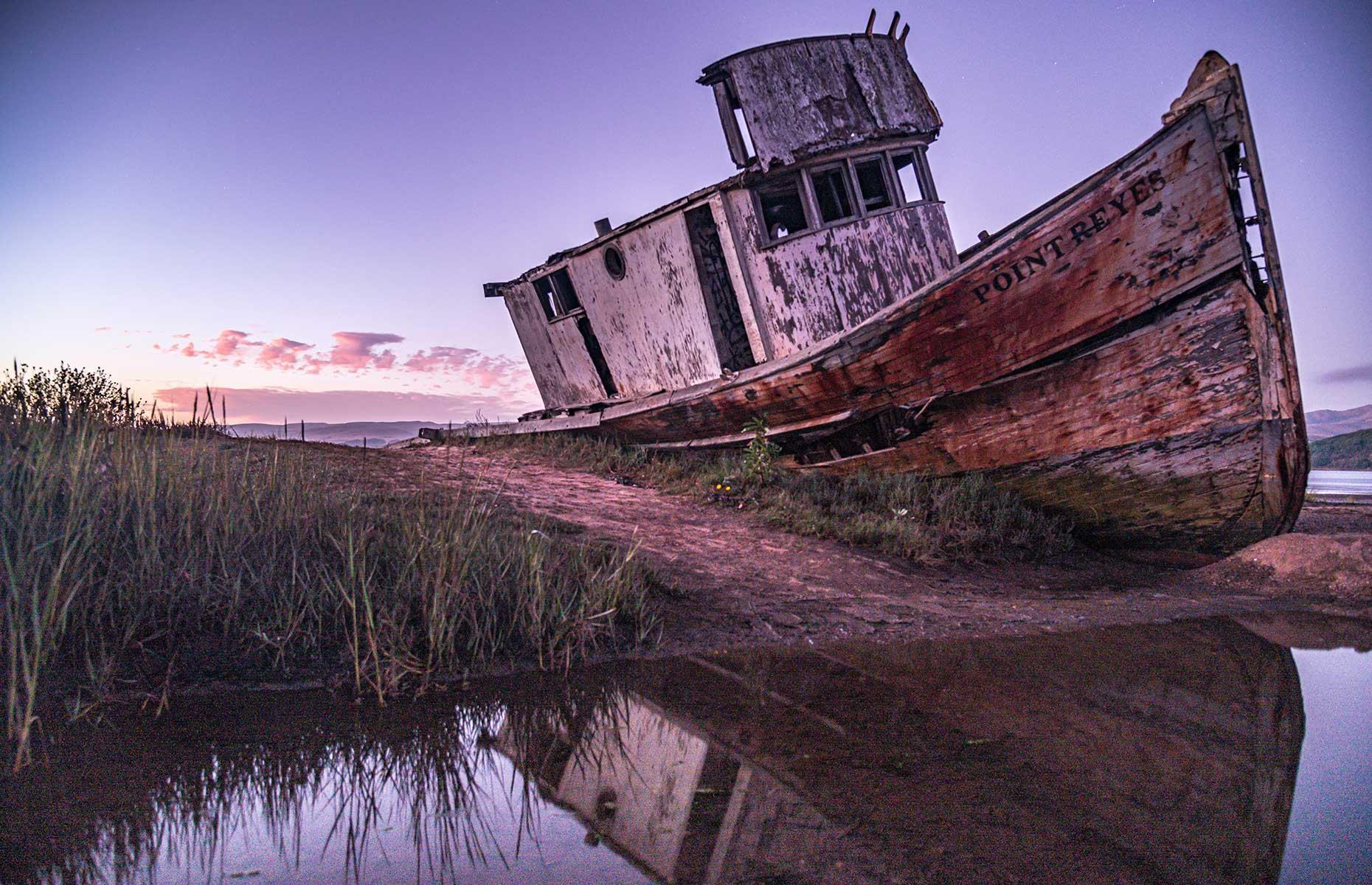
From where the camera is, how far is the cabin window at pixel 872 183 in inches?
322

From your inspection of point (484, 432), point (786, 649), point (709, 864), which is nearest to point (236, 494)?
point (786, 649)

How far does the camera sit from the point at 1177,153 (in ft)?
17.9

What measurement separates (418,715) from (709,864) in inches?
52.2

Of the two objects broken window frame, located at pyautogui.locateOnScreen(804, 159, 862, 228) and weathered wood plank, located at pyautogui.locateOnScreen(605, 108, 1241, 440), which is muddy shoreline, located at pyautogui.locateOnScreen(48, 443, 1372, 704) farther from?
broken window frame, located at pyautogui.locateOnScreen(804, 159, 862, 228)

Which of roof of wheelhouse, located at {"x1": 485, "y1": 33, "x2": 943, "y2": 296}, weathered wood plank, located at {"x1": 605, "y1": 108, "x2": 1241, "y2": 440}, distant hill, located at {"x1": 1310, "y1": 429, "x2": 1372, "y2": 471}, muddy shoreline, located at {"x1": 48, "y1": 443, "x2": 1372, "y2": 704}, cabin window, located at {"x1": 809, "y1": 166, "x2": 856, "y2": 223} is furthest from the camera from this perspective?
distant hill, located at {"x1": 1310, "y1": 429, "x2": 1372, "y2": 471}

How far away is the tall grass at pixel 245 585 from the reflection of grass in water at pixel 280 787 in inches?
10.9

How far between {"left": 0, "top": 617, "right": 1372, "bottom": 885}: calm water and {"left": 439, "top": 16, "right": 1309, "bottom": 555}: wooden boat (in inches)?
127

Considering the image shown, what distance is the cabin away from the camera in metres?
7.67

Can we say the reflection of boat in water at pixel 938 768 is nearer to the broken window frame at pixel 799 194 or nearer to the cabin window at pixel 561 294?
the broken window frame at pixel 799 194

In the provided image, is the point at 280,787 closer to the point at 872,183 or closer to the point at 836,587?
the point at 836,587

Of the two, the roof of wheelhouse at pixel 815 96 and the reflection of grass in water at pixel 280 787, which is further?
the roof of wheelhouse at pixel 815 96

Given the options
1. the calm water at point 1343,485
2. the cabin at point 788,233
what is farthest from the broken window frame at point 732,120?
the calm water at point 1343,485

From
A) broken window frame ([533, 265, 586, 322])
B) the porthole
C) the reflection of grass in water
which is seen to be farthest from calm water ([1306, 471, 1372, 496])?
the reflection of grass in water

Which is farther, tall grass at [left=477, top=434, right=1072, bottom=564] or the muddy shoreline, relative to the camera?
tall grass at [left=477, top=434, right=1072, bottom=564]
